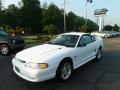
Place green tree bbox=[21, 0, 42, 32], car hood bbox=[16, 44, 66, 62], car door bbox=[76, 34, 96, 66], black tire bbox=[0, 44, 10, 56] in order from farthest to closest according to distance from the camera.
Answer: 1. green tree bbox=[21, 0, 42, 32]
2. black tire bbox=[0, 44, 10, 56]
3. car door bbox=[76, 34, 96, 66]
4. car hood bbox=[16, 44, 66, 62]

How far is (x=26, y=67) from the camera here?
20.5 feet

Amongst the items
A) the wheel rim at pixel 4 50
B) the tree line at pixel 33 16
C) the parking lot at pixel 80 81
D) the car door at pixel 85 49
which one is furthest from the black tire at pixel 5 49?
the tree line at pixel 33 16

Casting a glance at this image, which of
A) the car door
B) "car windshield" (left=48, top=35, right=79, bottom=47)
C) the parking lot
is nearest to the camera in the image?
the parking lot

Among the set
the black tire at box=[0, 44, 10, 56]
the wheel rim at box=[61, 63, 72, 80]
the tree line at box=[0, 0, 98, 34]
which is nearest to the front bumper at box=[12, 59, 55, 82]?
the wheel rim at box=[61, 63, 72, 80]

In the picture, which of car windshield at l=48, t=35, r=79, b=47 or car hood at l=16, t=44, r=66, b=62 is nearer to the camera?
car hood at l=16, t=44, r=66, b=62

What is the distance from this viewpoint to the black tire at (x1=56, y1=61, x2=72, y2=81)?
6.57m

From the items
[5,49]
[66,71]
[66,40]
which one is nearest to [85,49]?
[66,40]

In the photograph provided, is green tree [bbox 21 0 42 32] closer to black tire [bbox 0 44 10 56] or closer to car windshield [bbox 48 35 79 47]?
black tire [bbox 0 44 10 56]

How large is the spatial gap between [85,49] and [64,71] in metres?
1.73

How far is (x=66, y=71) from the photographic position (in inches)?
272

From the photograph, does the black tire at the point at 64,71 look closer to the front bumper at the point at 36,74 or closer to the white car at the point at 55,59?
the white car at the point at 55,59

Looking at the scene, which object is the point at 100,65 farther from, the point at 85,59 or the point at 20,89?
the point at 20,89

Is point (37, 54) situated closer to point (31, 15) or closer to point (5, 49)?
point (5, 49)

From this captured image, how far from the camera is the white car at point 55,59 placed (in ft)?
20.2
